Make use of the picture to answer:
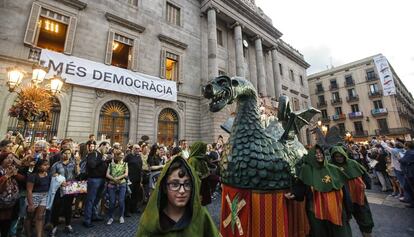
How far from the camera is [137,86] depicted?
37.6ft

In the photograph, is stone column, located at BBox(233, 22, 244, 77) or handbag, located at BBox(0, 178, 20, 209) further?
stone column, located at BBox(233, 22, 244, 77)

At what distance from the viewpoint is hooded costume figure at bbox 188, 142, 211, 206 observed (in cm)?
323

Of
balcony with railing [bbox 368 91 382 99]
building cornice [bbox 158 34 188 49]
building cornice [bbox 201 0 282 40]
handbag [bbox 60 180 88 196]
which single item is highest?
building cornice [bbox 201 0 282 40]

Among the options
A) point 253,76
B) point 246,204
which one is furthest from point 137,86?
point 253,76

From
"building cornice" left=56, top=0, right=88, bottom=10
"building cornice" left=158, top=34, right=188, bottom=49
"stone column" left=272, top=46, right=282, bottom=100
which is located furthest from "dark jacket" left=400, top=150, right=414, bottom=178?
"stone column" left=272, top=46, right=282, bottom=100

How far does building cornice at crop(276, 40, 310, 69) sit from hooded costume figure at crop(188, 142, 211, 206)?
2583 centimetres

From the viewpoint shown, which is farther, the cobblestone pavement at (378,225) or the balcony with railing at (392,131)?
the balcony with railing at (392,131)

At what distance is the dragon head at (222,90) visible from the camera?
1912 millimetres

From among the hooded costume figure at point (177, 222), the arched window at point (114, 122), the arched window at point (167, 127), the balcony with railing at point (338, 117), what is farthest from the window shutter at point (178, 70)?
the balcony with railing at point (338, 117)

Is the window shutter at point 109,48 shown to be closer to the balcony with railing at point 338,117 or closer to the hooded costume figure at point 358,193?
the hooded costume figure at point 358,193

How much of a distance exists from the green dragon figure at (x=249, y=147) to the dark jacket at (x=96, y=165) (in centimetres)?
406

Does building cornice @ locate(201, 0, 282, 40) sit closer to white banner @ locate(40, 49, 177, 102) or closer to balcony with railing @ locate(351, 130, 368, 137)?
white banner @ locate(40, 49, 177, 102)

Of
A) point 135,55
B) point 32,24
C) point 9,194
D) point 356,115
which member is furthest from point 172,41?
point 356,115

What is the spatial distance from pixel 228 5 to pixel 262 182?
19282 millimetres
